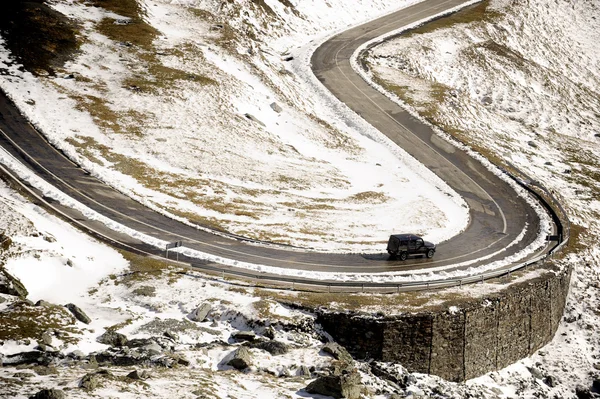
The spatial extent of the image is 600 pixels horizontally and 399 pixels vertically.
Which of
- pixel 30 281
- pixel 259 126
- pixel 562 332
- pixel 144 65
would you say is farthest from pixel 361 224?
pixel 144 65

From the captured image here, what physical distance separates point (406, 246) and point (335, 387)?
1697 centimetres

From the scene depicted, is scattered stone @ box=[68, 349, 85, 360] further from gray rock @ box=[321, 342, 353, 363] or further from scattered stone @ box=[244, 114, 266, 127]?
scattered stone @ box=[244, 114, 266, 127]

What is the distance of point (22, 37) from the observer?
69938 mm

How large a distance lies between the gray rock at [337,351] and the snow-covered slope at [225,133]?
41.4 ft

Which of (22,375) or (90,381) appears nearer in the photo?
(90,381)

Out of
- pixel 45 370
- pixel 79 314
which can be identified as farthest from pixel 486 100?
pixel 45 370

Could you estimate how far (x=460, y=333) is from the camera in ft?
121

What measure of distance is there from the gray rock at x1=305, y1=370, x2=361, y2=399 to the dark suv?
15.9 metres

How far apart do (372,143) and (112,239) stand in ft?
108

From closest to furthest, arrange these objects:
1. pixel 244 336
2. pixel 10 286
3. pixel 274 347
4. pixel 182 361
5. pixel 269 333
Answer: pixel 182 361 < pixel 274 347 < pixel 244 336 < pixel 10 286 < pixel 269 333

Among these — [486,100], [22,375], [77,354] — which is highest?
[486,100]

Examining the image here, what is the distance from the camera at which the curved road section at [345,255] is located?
140ft

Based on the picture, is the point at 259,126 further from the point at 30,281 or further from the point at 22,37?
the point at 30,281

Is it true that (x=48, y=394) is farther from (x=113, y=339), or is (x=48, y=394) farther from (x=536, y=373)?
(x=536, y=373)
